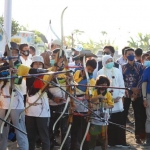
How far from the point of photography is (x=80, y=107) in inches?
269

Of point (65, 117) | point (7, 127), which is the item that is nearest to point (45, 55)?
point (65, 117)

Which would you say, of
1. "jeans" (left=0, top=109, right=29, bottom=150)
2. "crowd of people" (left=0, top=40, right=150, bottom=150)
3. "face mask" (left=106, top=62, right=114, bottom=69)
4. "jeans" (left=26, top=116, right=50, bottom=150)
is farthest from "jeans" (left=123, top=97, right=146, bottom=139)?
"jeans" (left=0, top=109, right=29, bottom=150)

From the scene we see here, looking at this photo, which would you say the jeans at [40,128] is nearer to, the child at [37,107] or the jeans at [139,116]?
the child at [37,107]

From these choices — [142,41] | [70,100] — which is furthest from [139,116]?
[142,41]

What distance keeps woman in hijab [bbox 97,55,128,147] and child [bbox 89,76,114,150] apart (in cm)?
94

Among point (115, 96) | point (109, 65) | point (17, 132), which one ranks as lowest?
point (17, 132)

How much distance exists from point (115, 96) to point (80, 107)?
1.17m

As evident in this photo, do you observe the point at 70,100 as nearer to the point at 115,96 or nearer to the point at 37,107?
the point at 37,107

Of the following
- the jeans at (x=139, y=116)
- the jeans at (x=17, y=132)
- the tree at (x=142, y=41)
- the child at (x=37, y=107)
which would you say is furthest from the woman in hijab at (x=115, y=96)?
the tree at (x=142, y=41)

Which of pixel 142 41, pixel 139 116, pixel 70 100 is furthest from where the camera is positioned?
pixel 142 41

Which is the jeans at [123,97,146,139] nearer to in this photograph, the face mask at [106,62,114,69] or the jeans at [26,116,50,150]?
the face mask at [106,62,114,69]

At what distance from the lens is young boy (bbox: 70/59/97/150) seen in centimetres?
657

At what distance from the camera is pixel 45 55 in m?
7.39

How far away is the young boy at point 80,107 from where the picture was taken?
657cm
